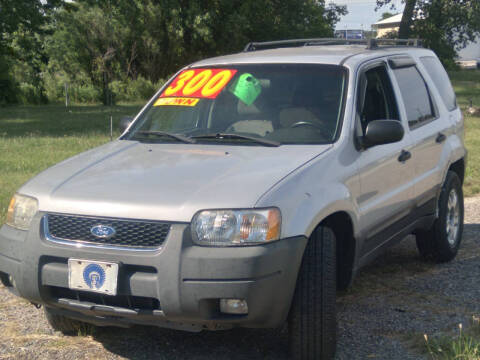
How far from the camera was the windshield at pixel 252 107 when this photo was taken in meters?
4.62

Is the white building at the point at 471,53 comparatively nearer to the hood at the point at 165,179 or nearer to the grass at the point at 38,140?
the grass at the point at 38,140

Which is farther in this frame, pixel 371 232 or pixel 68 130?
pixel 68 130

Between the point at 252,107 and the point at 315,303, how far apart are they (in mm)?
1572

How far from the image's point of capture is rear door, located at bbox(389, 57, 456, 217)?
5.42 m

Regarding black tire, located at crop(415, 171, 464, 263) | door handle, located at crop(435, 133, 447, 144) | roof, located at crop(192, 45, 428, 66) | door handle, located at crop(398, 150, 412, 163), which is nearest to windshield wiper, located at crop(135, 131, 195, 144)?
roof, located at crop(192, 45, 428, 66)

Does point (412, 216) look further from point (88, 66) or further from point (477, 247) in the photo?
point (88, 66)

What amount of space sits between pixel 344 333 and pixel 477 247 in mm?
A: 2771

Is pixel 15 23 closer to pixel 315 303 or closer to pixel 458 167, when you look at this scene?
pixel 458 167

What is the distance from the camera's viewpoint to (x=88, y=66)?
3866cm

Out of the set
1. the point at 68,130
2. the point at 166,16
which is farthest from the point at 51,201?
the point at 166,16

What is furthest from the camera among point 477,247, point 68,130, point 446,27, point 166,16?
point 446,27

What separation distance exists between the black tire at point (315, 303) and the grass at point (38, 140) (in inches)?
174

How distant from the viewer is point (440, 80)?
6.40 meters

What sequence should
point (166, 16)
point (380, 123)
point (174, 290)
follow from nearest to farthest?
point (174, 290), point (380, 123), point (166, 16)
